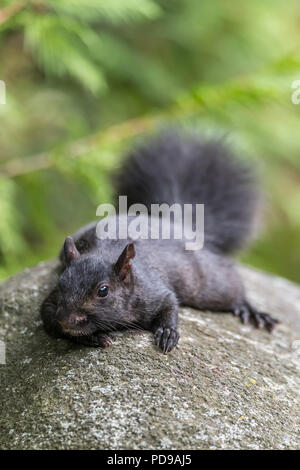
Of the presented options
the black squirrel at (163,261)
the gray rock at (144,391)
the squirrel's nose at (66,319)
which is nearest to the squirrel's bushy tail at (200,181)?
the black squirrel at (163,261)

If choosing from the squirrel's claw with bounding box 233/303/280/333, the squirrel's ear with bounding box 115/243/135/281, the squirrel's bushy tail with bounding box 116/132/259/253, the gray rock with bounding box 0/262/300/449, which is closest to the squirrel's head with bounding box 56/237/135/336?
the squirrel's ear with bounding box 115/243/135/281

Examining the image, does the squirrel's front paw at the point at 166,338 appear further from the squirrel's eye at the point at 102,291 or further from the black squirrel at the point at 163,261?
the squirrel's eye at the point at 102,291

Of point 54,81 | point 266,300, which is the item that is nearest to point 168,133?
point 266,300

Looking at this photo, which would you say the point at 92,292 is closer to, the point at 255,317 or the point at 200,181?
the point at 255,317

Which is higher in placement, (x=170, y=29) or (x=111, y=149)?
(x=170, y=29)

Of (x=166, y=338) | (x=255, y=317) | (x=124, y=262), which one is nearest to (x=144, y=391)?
(x=166, y=338)

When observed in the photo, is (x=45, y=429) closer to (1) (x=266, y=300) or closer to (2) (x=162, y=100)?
(1) (x=266, y=300)

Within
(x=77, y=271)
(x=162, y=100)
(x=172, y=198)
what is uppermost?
(x=162, y=100)
